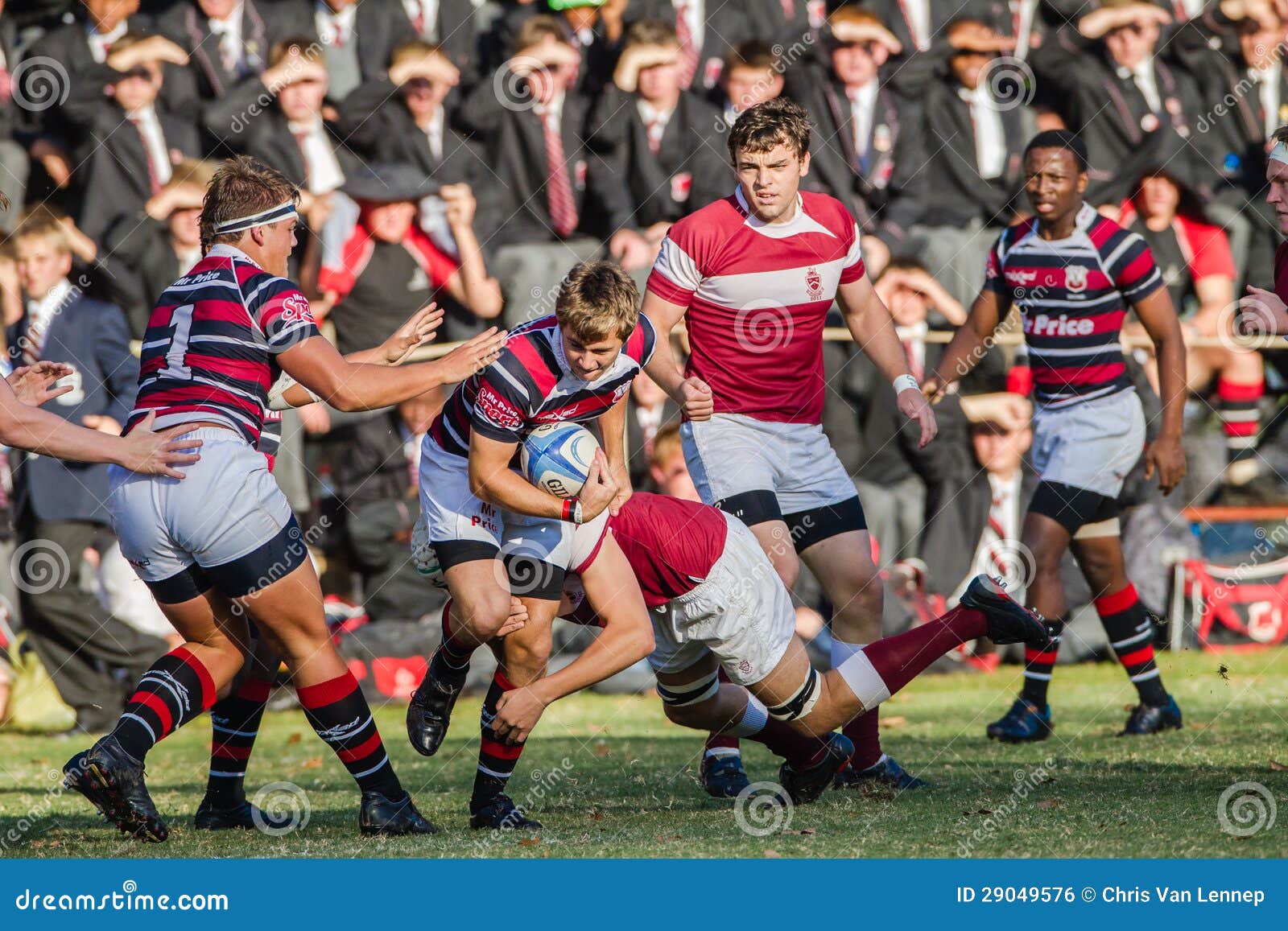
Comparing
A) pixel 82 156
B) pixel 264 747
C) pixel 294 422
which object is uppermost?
pixel 82 156

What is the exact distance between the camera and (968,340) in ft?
24.1

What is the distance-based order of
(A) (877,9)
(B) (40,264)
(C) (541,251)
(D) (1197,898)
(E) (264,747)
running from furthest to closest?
(A) (877,9)
(C) (541,251)
(B) (40,264)
(E) (264,747)
(D) (1197,898)

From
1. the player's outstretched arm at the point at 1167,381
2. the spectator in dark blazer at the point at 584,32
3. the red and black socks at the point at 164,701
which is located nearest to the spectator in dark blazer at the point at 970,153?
the spectator in dark blazer at the point at 584,32

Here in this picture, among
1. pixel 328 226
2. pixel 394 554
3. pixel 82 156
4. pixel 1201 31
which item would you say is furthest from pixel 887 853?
pixel 1201 31

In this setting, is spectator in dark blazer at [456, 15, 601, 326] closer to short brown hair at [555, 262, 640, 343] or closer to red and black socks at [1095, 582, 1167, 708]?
red and black socks at [1095, 582, 1167, 708]

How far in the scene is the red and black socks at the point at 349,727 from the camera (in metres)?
5.31

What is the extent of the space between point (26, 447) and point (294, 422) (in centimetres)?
450

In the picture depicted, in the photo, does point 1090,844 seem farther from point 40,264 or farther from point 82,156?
point 82,156

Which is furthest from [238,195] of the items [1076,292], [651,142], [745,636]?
[651,142]

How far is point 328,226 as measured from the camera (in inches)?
376

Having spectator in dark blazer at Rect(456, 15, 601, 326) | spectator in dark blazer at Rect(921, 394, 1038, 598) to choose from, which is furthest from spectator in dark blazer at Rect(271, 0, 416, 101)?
spectator in dark blazer at Rect(921, 394, 1038, 598)

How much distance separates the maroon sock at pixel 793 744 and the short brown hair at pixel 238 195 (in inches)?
101

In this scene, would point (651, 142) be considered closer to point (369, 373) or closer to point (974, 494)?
point (974, 494)

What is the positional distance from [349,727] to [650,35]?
612 cm
